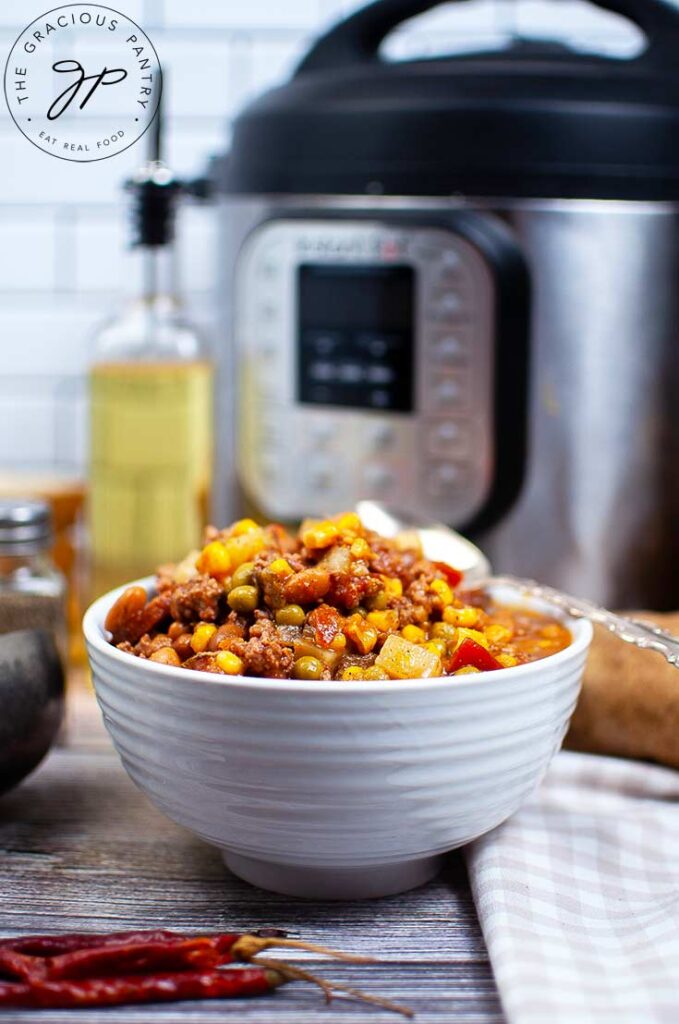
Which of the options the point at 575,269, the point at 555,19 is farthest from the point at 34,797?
the point at 555,19

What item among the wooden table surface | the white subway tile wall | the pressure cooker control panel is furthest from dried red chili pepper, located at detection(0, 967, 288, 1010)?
the white subway tile wall

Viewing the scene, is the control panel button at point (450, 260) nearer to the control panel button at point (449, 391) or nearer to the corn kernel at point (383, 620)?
the control panel button at point (449, 391)

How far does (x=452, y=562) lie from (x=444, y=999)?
1.66 feet

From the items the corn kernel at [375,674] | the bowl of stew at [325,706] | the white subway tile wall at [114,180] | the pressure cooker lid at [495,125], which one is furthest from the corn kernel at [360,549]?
the white subway tile wall at [114,180]

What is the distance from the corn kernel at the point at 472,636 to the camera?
33.3 inches

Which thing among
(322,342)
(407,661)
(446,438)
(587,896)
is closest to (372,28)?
(322,342)

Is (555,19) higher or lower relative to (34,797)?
higher

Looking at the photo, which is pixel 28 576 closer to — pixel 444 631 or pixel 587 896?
pixel 444 631

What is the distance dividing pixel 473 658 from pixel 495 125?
588mm

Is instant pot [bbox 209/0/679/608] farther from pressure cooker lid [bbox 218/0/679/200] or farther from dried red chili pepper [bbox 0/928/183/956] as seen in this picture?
dried red chili pepper [bbox 0/928/183/956]

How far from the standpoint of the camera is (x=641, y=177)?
122 centimetres

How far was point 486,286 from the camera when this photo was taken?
123 centimetres

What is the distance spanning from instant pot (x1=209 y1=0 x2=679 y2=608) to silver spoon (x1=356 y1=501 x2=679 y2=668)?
0.15 ft

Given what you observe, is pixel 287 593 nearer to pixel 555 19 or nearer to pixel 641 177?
pixel 641 177
